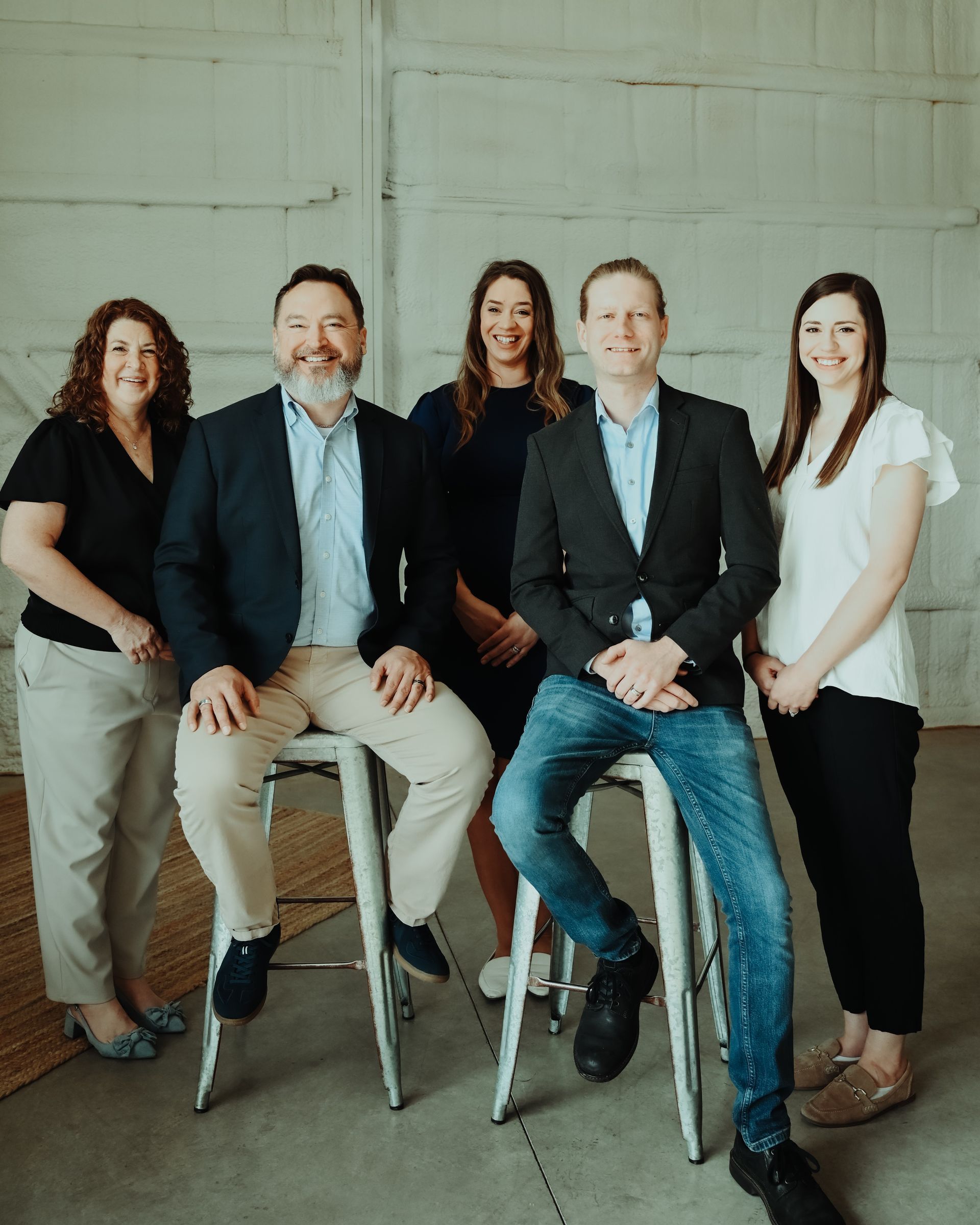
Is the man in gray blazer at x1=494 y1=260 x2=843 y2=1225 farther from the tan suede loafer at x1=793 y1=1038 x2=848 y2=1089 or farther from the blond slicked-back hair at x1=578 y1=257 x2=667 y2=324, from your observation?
the tan suede loafer at x1=793 y1=1038 x2=848 y2=1089

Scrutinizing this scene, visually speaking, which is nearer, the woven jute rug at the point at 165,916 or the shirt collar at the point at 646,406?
the shirt collar at the point at 646,406

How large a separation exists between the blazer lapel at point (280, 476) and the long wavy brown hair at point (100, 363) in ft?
0.86

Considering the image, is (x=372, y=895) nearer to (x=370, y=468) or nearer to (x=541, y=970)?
(x=541, y=970)

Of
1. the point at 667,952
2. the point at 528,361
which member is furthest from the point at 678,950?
the point at 528,361

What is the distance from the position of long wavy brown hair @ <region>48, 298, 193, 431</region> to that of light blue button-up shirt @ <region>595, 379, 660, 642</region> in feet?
3.25

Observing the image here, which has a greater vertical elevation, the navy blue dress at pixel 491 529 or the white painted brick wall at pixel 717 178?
the white painted brick wall at pixel 717 178

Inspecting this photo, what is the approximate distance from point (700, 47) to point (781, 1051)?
15.2 ft

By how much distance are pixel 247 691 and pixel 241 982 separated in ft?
1.85

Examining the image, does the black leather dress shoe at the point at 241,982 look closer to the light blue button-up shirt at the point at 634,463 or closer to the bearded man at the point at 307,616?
the bearded man at the point at 307,616

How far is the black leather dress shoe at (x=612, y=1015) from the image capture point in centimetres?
190

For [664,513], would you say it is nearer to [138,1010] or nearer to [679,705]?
[679,705]

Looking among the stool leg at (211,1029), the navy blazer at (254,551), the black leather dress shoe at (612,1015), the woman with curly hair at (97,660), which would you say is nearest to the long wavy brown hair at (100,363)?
the woman with curly hair at (97,660)

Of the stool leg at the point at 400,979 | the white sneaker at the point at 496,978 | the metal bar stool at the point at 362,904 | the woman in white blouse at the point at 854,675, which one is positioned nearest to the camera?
the woman in white blouse at the point at 854,675

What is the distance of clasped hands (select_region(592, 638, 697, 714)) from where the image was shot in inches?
79.4
